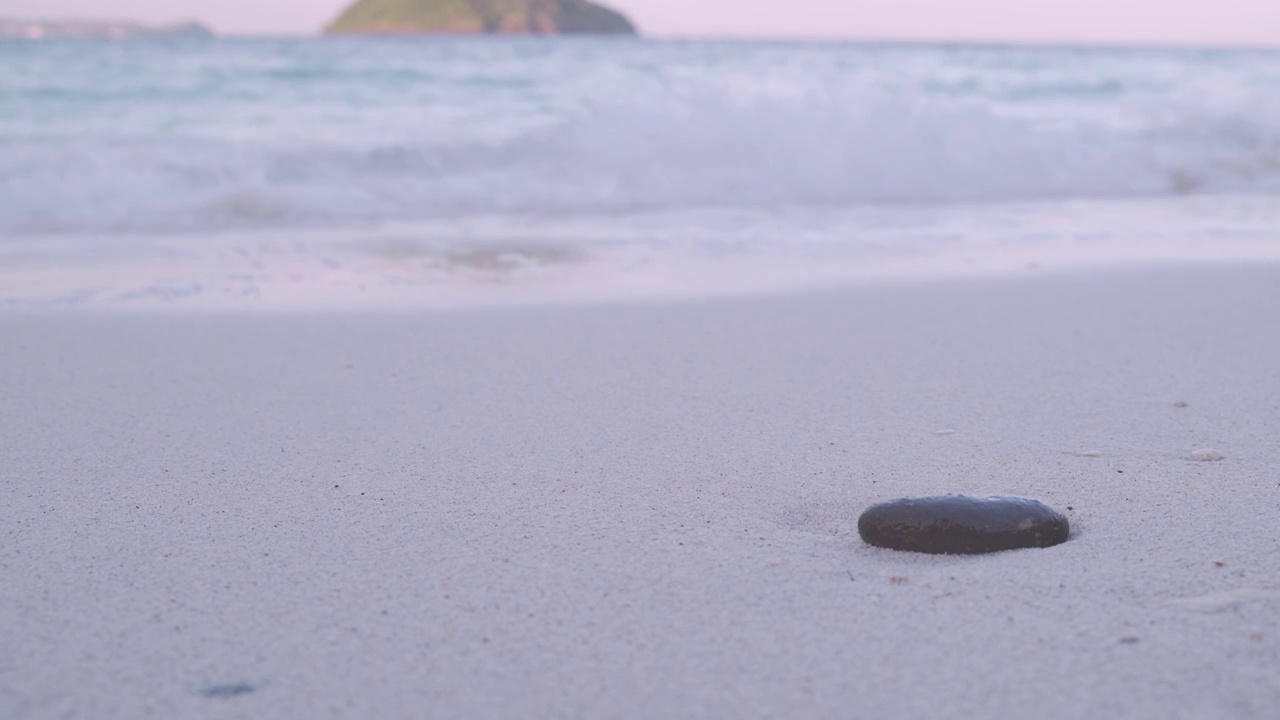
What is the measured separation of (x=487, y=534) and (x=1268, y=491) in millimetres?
1440

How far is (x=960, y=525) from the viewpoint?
1.88 meters

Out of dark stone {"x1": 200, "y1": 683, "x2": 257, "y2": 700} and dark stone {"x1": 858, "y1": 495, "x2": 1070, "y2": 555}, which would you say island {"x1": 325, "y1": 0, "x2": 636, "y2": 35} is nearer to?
dark stone {"x1": 858, "y1": 495, "x2": 1070, "y2": 555}

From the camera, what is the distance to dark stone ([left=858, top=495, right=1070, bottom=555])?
74.0 inches

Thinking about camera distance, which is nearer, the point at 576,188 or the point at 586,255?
the point at 586,255

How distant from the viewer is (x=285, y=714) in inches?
55.8

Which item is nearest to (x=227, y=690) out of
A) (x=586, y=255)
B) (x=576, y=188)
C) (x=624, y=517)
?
(x=624, y=517)

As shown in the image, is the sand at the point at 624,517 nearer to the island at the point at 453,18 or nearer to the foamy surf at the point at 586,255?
the foamy surf at the point at 586,255

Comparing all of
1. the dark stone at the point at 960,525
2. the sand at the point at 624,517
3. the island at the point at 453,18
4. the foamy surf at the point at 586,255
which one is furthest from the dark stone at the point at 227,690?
the island at the point at 453,18

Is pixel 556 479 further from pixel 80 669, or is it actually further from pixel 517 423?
pixel 80 669

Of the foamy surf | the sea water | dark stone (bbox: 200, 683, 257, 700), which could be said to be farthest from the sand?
the sea water

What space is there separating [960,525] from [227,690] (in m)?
1.12

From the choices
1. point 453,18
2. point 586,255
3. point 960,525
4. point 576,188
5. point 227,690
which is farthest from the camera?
point 453,18

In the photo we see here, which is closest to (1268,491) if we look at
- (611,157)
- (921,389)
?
→ (921,389)

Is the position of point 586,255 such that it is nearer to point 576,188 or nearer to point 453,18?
point 576,188
